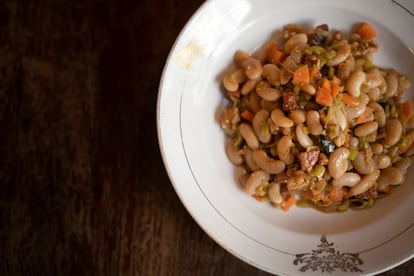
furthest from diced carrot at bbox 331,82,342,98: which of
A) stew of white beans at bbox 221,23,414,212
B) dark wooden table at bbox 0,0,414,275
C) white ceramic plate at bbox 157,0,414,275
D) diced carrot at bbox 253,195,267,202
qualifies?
dark wooden table at bbox 0,0,414,275

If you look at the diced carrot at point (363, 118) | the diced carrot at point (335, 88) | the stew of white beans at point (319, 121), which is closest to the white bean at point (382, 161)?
the stew of white beans at point (319, 121)

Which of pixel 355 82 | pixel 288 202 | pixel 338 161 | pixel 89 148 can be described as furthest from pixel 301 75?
pixel 89 148

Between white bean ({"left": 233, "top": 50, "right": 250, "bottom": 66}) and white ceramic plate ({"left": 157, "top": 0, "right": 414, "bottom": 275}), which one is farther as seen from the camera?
white bean ({"left": 233, "top": 50, "right": 250, "bottom": 66})

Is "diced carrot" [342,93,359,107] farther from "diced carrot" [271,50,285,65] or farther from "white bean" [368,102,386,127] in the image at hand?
"diced carrot" [271,50,285,65]

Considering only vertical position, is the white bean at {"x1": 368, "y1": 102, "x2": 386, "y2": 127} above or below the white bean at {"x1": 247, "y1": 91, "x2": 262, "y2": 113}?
above

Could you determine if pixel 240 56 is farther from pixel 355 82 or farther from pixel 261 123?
pixel 355 82

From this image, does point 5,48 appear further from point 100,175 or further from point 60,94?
point 100,175
